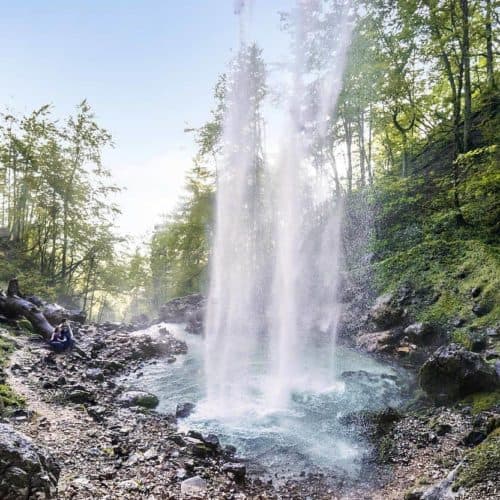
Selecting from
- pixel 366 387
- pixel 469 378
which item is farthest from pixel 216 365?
pixel 469 378

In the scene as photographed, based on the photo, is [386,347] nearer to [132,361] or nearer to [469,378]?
[469,378]

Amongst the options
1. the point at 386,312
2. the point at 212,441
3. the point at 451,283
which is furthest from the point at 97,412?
the point at 451,283

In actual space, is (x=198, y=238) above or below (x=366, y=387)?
above

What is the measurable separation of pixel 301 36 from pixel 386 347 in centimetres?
2107

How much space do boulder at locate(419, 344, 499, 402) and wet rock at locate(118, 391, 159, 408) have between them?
23.3 ft

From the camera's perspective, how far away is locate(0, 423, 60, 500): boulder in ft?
10.7

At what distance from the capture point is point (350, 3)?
19516 mm

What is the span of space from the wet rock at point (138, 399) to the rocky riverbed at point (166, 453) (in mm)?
26

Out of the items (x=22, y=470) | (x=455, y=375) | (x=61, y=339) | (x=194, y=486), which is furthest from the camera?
(x=61, y=339)

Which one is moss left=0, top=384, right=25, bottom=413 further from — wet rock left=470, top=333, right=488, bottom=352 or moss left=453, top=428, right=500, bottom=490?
wet rock left=470, top=333, right=488, bottom=352

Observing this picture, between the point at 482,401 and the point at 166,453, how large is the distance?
649cm

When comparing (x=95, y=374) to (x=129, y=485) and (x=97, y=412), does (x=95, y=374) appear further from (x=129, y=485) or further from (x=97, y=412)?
(x=129, y=485)

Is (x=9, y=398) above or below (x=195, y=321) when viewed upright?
below

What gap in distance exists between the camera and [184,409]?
27.0 ft
